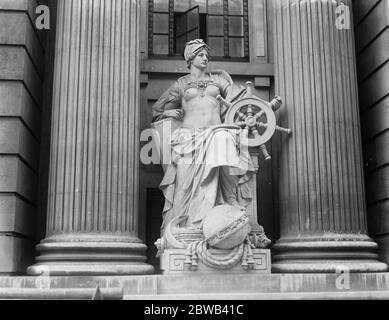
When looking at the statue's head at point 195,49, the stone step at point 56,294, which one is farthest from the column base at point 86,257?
the statue's head at point 195,49

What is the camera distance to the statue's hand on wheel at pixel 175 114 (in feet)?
45.1

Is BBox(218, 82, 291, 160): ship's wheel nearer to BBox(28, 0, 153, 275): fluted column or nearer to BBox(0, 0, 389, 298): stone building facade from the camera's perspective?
BBox(0, 0, 389, 298): stone building facade

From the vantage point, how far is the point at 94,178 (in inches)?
479

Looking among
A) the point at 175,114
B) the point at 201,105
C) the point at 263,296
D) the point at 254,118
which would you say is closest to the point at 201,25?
the point at 201,105

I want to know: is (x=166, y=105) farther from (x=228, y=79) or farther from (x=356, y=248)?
(x=356, y=248)

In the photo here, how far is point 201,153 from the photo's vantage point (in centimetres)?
1253

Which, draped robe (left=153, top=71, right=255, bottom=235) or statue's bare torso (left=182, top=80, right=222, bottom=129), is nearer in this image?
draped robe (left=153, top=71, right=255, bottom=235)

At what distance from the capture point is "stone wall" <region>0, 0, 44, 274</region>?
11.9 m

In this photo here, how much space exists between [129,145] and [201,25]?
18.3 feet

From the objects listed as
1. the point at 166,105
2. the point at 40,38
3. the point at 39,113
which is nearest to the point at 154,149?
the point at 166,105

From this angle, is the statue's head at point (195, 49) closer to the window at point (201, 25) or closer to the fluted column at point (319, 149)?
the fluted column at point (319, 149)

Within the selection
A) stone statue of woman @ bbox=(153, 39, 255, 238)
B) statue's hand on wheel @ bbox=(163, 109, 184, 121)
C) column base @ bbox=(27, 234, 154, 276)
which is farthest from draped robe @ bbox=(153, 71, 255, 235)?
column base @ bbox=(27, 234, 154, 276)

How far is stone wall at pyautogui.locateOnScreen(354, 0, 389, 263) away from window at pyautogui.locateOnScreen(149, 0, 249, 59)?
3361 mm
